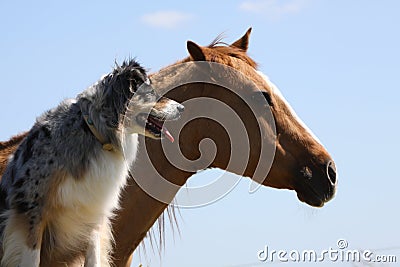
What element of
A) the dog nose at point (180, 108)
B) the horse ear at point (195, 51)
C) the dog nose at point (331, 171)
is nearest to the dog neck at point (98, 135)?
the dog nose at point (180, 108)

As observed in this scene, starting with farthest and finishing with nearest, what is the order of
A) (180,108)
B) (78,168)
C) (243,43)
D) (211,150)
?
(243,43) < (211,150) < (180,108) < (78,168)

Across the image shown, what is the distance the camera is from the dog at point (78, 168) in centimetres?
861

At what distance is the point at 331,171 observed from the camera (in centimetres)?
958

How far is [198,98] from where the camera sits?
9.77 m

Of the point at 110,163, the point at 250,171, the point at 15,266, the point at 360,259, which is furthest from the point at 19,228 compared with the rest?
the point at 360,259

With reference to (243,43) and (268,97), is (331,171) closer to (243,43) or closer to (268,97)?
(268,97)

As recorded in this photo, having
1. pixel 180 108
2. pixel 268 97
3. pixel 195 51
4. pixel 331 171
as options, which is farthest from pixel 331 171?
pixel 195 51

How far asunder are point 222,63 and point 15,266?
265 centimetres

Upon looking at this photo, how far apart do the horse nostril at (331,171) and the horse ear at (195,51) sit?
1.48 meters

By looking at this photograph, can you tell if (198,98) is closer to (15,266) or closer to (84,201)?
(84,201)

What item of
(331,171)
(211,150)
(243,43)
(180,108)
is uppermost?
(243,43)

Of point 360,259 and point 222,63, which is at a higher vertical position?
point 222,63

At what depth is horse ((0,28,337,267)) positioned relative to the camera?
9.68 meters

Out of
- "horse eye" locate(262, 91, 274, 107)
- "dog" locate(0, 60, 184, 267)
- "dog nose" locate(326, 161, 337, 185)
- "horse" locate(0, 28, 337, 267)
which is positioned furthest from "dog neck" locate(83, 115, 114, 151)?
"dog nose" locate(326, 161, 337, 185)
